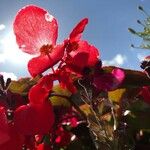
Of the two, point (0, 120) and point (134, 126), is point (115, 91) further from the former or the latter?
point (0, 120)

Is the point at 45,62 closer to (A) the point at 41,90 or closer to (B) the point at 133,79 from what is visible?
(A) the point at 41,90

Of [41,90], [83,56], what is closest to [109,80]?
[83,56]

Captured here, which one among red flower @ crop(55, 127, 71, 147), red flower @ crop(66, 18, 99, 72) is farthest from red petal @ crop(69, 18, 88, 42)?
red flower @ crop(55, 127, 71, 147)

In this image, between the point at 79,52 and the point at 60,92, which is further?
the point at 60,92

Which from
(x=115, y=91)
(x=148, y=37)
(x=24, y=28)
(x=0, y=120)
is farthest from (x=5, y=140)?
(x=148, y=37)

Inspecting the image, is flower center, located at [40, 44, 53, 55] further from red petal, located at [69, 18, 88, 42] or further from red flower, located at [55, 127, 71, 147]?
red flower, located at [55, 127, 71, 147]
